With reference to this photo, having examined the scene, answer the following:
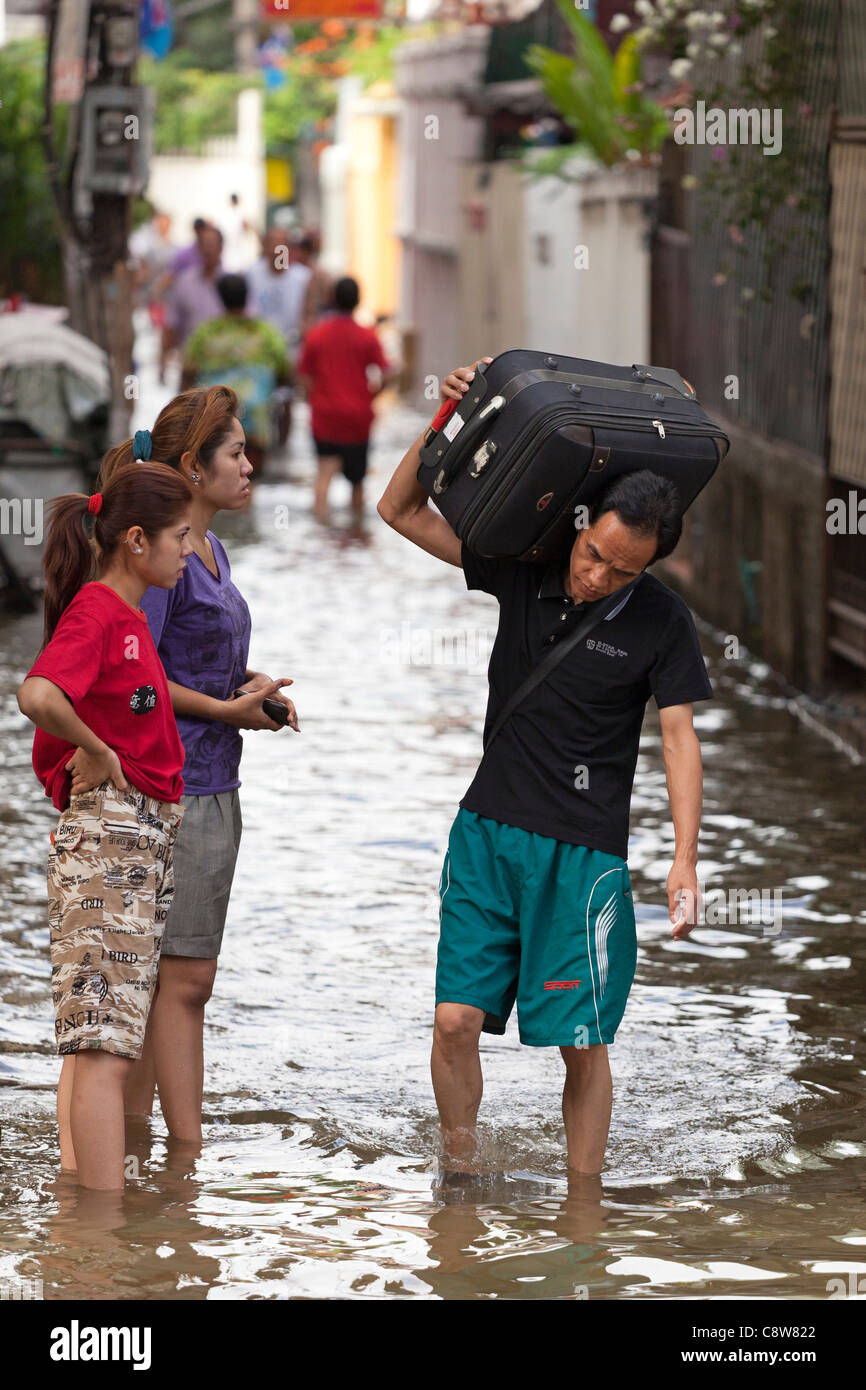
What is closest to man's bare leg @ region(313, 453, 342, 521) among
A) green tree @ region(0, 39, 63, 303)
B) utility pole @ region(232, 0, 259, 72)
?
green tree @ region(0, 39, 63, 303)

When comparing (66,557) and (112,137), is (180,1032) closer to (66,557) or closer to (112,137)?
(66,557)

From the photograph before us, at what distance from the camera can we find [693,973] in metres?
6.85

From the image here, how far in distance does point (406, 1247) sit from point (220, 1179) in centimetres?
70

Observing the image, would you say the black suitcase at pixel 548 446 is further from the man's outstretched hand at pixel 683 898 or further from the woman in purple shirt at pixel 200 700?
the man's outstretched hand at pixel 683 898

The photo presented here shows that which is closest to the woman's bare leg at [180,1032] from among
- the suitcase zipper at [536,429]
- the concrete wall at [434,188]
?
the suitcase zipper at [536,429]

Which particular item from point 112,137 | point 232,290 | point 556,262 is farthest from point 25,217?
point 112,137

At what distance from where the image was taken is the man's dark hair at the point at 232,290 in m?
→ 18.1

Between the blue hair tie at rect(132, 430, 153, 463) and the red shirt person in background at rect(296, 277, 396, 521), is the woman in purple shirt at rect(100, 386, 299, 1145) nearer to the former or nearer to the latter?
the blue hair tie at rect(132, 430, 153, 463)

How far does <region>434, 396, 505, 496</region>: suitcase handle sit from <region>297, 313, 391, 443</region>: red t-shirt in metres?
13.4

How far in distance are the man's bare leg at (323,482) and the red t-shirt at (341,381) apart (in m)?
0.17

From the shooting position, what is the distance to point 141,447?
16.0 feet

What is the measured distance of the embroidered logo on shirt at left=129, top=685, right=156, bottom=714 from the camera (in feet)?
15.1

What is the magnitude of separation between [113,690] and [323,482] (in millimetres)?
13651
